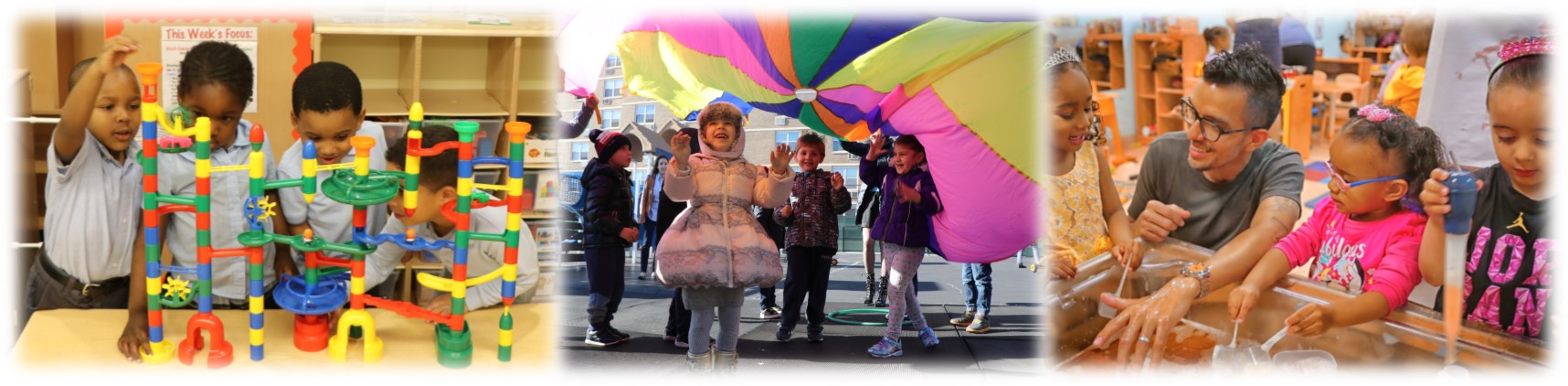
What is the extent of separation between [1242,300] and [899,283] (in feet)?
2.73

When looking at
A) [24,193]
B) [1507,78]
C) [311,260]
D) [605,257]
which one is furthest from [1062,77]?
[24,193]

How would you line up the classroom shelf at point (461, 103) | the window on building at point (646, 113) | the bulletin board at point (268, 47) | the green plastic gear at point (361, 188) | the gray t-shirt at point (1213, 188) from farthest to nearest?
1. the classroom shelf at point (461, 103)
2. the bulletin board at point (268, 47)
3. the window on building at point (646, 113)
4. the gray t-shirt at point (1213, 188)
5. the green plastic gear at point (361, 188)

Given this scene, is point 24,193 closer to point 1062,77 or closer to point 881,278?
point 881,278

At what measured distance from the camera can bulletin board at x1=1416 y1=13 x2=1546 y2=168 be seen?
3.15m

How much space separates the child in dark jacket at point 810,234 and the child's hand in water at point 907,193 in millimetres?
144

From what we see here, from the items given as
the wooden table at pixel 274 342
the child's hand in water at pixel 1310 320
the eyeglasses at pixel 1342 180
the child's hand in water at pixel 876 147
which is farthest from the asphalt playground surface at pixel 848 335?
the eyeglasses at pixel 1342 180

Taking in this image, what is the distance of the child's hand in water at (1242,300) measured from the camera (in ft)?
10.8

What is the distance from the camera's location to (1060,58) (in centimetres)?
334

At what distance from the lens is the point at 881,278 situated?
358 centimetres

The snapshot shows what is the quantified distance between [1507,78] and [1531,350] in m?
0.64

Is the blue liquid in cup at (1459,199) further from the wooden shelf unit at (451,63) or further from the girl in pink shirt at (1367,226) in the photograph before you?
the wooden shelf unit at (451,63)

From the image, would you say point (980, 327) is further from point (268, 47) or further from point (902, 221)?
point (268, 47)

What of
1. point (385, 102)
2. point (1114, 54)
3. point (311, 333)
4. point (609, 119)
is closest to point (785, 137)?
point (609, 119)

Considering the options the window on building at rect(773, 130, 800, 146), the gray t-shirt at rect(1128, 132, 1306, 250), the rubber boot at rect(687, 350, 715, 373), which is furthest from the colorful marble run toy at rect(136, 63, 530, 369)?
the gray t-shirt at rect(1128, 132, 1306, 250)
